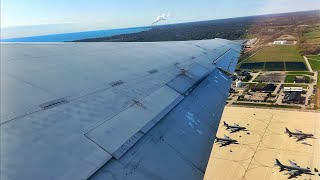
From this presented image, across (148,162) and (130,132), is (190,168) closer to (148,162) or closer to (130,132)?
(148,162)

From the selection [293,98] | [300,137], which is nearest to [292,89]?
[293,98]

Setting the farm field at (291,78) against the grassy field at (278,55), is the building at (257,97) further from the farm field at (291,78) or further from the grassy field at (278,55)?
the grassy field at (278,55)

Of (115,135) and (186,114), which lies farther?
(186,114)

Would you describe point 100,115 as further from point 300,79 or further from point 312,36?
point 312,36

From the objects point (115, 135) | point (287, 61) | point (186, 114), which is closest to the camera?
point (115, 135)

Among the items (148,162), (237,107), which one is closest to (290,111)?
(237,107)

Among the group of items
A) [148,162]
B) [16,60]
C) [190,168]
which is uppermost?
[16,60]
